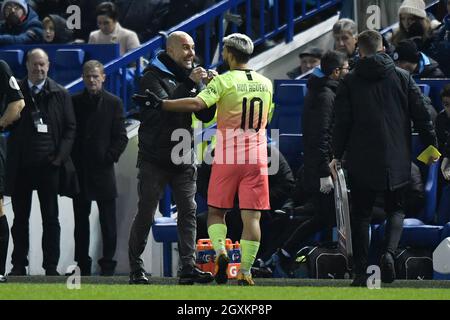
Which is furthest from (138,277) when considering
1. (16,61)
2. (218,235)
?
(16,61)

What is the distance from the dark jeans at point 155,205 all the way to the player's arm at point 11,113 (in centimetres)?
114

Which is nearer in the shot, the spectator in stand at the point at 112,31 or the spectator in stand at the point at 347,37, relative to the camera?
the spectator in stand at the point at 347,37

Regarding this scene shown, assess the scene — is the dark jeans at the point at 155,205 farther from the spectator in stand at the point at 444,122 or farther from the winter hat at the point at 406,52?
the winter hat at the point at 406,52

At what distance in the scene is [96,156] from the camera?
17.7 metres

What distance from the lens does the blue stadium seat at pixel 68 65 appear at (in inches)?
764

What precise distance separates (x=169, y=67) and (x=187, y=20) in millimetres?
4522

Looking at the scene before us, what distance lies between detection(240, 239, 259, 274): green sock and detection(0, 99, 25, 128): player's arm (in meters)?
2.19

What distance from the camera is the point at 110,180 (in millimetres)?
17688

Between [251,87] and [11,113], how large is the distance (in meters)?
2.05

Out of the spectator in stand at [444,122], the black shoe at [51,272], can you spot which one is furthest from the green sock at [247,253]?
the black shoe at [51,272]

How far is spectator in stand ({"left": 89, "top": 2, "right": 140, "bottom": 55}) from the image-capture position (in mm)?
20031
